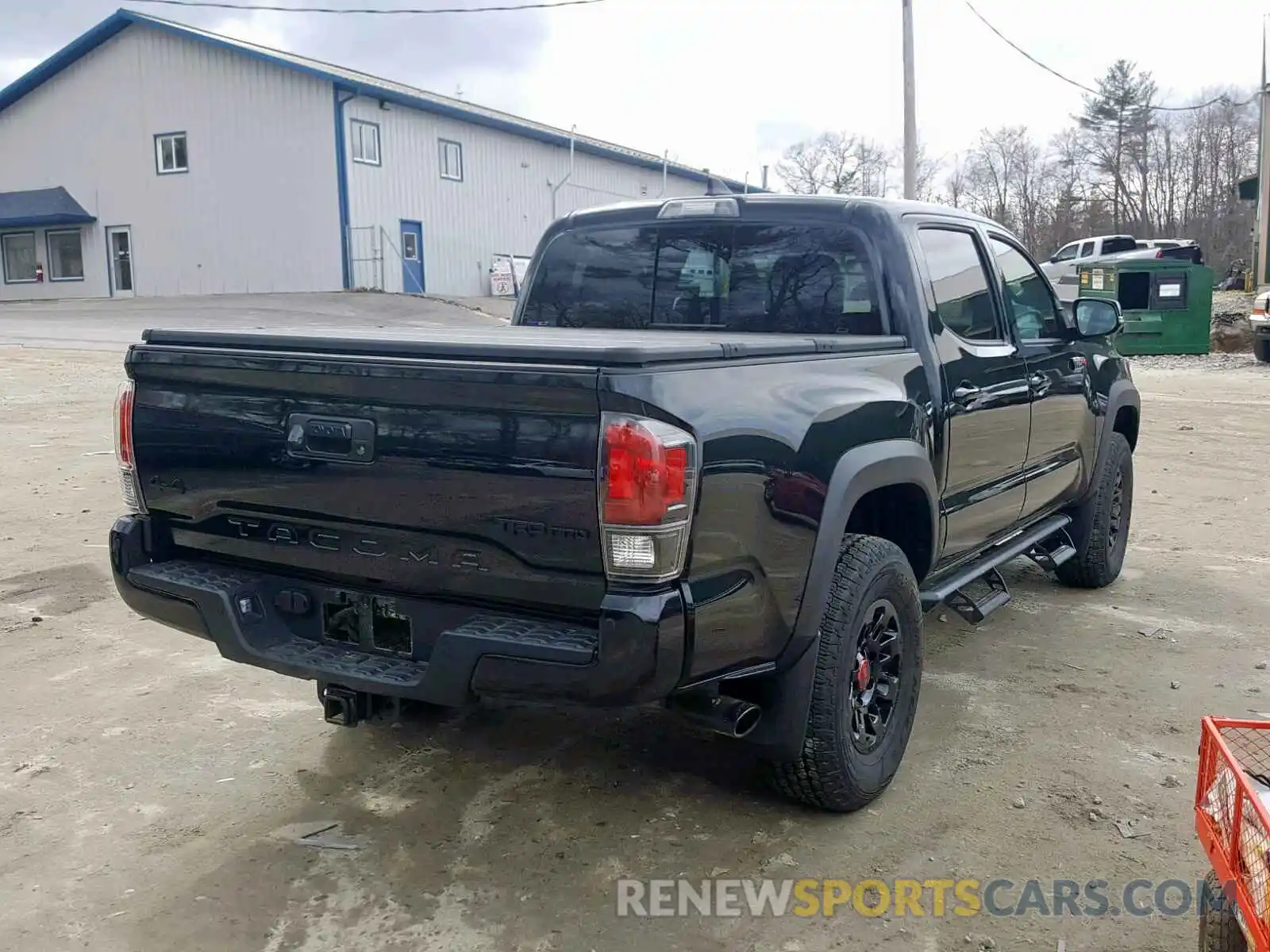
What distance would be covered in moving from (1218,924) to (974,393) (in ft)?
7.28

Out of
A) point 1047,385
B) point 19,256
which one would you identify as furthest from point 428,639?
point 19,256

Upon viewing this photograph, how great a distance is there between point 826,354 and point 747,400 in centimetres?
53

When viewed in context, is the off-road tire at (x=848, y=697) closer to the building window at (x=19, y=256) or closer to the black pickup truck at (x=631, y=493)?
the black pickup truck at (x=631, y=493)

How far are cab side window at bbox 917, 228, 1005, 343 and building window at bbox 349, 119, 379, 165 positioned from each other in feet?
87.5

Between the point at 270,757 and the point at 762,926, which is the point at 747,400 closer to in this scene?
the point at 762,926

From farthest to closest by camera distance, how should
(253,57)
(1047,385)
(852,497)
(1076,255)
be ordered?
(1076,255) → (253,57) → (1047,385) → (852,497)

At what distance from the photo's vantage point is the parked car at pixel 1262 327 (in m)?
17.6

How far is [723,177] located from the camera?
142 ft

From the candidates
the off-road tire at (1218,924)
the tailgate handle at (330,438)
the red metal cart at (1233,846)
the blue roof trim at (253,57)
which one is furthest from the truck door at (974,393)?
the blue roof trim at (253,57)

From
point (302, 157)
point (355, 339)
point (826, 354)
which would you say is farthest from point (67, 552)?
point (302, 157)

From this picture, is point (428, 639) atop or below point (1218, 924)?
atop

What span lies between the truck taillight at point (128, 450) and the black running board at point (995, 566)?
2.57 metres

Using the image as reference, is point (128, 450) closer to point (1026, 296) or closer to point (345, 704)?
point (345, 704)

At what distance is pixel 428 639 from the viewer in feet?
9.76
